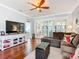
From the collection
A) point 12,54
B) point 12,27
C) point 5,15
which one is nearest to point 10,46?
point 12,54

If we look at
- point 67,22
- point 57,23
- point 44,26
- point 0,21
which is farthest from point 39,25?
point 0,21

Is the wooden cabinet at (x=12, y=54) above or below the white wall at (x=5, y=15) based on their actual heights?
below

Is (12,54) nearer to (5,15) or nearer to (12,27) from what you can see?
(12,27)

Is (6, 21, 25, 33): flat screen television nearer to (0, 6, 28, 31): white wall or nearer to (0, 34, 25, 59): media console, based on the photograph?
(0, 6, 28, 31): white wall

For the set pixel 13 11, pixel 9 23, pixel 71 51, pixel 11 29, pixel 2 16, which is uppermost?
pixel 13 11

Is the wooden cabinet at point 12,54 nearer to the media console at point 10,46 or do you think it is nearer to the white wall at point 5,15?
the media console at point 10,46

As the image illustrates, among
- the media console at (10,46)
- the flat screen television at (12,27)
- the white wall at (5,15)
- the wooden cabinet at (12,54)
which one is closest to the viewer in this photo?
the wooden cabinet at (12,54)

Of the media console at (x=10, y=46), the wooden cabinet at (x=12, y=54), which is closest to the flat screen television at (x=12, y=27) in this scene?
the media console at (x=10, y=46)

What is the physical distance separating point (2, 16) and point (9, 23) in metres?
0.74

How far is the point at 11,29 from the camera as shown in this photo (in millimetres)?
6270

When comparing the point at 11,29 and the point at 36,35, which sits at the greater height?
the point at 11,29

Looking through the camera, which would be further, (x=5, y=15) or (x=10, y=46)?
(x=5, y=15)

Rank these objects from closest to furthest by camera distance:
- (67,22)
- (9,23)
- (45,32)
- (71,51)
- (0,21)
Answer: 1. (71,51)
2. (0,21)
3. (9,23)
4. (67,22)
5. (45,32)

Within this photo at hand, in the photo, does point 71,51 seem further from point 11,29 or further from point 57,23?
point 57,23
